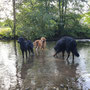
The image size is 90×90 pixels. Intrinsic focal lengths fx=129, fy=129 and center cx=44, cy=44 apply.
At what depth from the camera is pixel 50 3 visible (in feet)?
78.7

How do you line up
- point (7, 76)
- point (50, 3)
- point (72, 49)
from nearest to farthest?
point (7, 76)
point (72, 49)
point (50, 3)

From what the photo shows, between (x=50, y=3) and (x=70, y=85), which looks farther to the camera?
(x=50, y=3)

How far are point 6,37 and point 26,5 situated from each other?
702 cm

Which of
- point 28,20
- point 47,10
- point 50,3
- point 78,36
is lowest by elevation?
point 78,36

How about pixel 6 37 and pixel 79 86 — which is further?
pixel 6 37

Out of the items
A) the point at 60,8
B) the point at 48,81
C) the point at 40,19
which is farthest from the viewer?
the point at 60,8

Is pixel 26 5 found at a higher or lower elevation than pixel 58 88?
higher

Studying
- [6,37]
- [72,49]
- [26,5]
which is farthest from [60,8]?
[72,49]

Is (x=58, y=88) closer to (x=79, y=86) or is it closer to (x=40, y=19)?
(x=79, y=86)

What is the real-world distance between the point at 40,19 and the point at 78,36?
10860mm

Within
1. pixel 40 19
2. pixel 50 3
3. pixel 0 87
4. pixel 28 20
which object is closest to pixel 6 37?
pixel 28 20

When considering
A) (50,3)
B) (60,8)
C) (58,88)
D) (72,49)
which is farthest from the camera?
(60,8)

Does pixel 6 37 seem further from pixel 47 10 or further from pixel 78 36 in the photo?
pixel 78 36

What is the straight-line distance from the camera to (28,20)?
20812 millimetres
